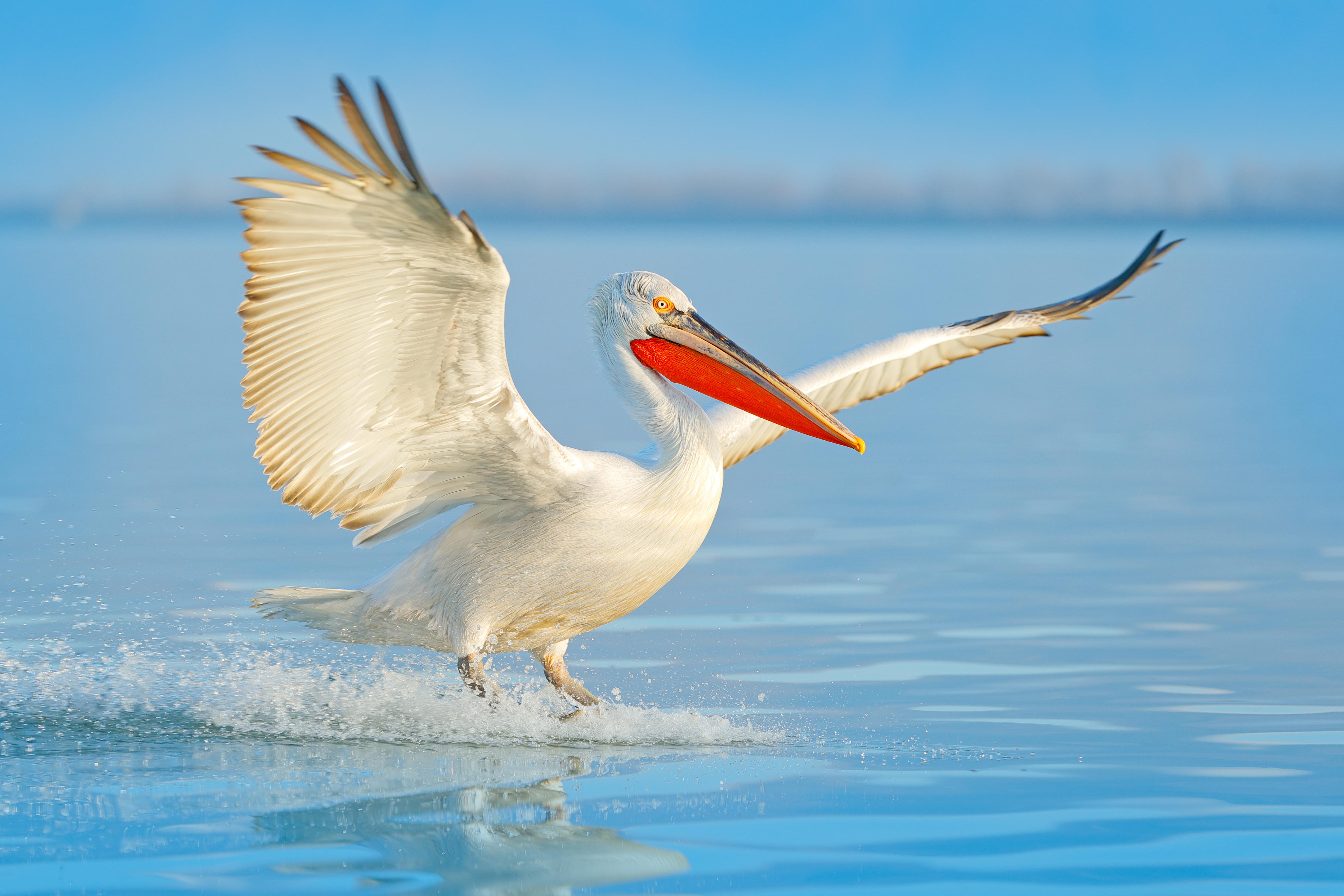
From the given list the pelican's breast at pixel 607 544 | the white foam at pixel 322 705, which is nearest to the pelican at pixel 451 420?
the pelican's breast at pixel 607 544

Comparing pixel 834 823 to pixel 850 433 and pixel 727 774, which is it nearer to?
pixel 727 774

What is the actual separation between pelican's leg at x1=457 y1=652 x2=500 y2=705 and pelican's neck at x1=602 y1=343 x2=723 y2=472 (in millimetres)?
1090

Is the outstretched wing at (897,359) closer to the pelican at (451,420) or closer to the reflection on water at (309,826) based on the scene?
the pelican at (451,420)

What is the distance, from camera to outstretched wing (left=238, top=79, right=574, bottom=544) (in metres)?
5.26

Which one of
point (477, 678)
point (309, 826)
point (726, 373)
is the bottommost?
point (309, 826)

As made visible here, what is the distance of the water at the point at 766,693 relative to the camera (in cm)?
454

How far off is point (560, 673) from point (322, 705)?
0.98m

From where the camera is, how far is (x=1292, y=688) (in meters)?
Result: 6.46

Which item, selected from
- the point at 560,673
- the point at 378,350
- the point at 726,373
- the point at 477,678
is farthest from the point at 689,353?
the point at 477,678

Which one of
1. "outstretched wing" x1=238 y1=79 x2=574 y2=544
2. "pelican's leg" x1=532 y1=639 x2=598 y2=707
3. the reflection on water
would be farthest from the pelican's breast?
the reflection on water

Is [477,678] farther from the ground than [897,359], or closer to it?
closer to it

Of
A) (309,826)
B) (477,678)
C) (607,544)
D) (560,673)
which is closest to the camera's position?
(309,826)

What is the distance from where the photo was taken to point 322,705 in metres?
6.39

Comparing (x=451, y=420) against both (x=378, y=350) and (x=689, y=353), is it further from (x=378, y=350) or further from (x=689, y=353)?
(x=689, y=353)
